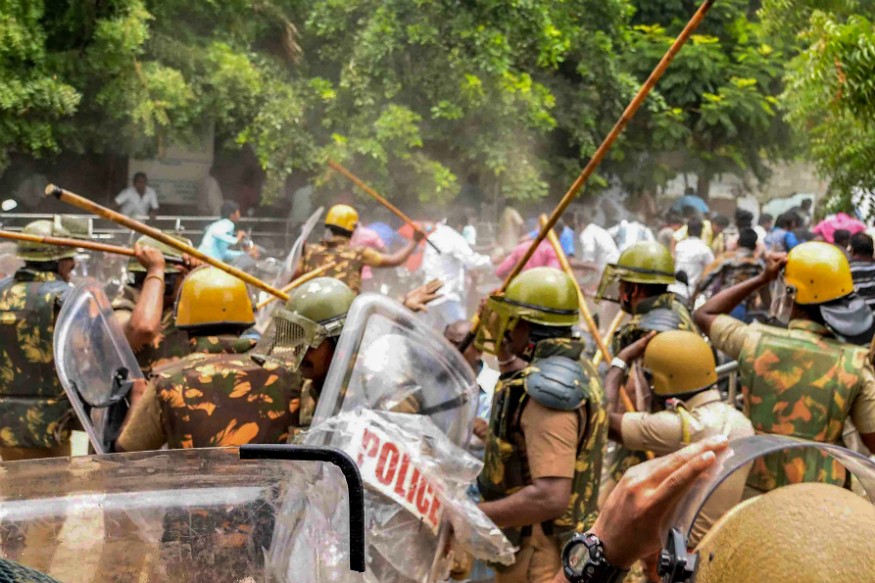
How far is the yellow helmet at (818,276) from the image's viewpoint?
4641 millimetres

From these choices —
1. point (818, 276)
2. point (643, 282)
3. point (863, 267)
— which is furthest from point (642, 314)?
point (863, 267)

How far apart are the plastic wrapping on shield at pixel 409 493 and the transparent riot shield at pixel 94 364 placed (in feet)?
4.29

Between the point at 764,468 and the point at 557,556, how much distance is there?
7.10 ft

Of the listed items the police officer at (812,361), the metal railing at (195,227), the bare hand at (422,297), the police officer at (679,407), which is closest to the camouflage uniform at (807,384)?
the police officer at (812,361)

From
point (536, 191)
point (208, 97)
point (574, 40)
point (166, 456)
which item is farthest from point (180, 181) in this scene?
point (166, 456)

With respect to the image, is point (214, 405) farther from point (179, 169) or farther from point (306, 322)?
point (179, 169)

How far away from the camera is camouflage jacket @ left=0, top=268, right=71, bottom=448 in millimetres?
5137

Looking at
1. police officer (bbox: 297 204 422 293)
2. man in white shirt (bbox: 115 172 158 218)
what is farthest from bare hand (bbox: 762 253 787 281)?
man in white shirt (bbox: 115 172 158 218)

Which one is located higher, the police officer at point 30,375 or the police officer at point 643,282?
the police officer at point 643,282

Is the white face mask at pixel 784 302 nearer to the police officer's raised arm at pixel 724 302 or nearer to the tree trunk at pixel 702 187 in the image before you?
the police officer's raised arm at pixel 724 302

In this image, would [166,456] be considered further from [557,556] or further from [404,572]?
[557,556]

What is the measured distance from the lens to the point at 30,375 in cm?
519

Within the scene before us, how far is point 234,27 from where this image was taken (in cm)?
1443

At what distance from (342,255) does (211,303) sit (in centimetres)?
449
